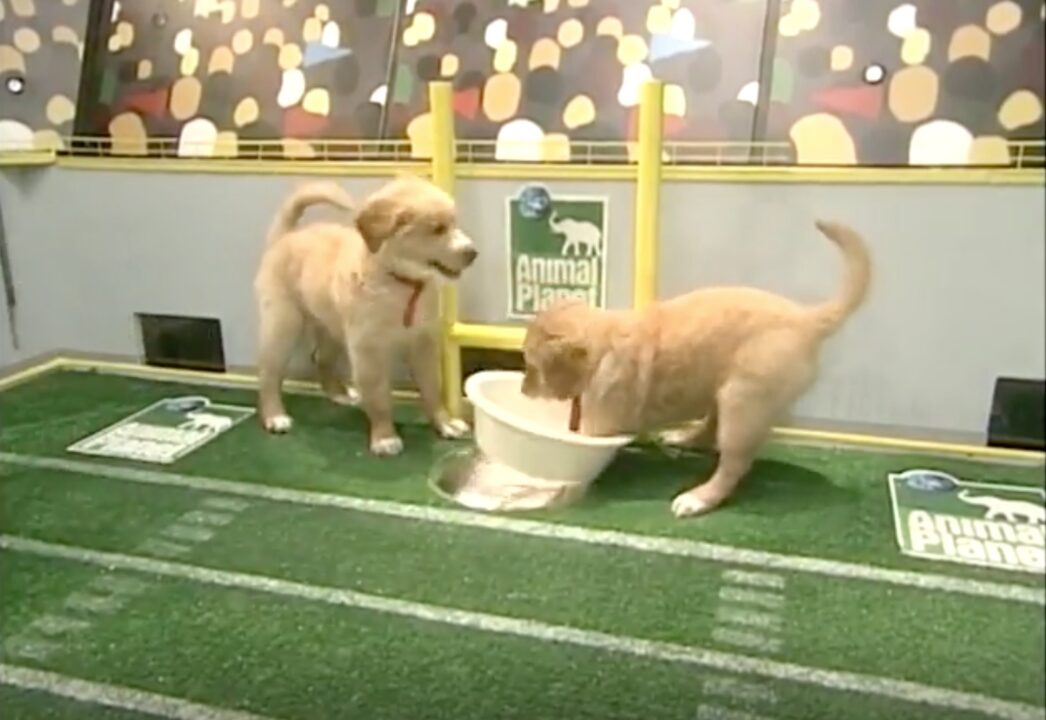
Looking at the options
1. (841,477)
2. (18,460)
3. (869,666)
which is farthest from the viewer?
(18,460)

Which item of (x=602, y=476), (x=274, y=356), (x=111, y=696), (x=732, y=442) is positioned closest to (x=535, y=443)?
(x=602, y=476)

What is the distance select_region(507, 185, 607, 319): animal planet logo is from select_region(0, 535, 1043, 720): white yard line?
27 centimetres

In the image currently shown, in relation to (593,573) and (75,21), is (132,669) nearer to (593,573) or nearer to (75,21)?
(593,573)

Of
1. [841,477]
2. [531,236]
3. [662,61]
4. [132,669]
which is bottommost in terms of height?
[132,669]

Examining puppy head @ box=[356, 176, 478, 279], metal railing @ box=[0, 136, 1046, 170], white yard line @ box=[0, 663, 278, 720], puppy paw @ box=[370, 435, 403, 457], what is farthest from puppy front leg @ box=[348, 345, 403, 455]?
white yard line @ box=[0, 663, 278, 720]

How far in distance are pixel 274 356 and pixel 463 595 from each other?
34cm

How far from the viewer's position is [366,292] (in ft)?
3.49

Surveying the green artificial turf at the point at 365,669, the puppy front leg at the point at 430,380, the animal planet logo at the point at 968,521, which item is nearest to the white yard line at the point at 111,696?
the green artificial turf at the point at 365,669

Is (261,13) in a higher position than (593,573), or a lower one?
higher

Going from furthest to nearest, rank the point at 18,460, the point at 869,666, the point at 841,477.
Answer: the point at 18,460 < the point at 841,477 < the point at 869,666

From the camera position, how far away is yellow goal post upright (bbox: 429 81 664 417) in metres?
0.81

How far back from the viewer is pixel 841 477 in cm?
79

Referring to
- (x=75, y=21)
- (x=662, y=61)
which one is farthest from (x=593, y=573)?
(x=75, y=21)

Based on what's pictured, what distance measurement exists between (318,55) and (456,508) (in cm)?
38
